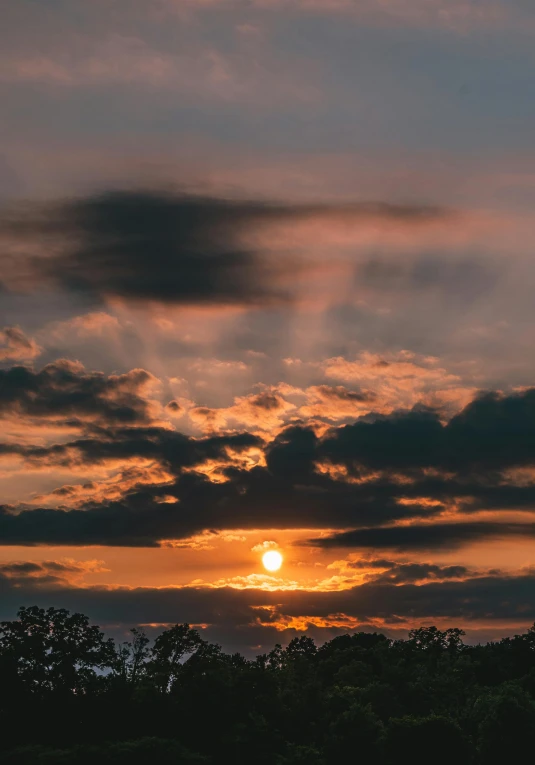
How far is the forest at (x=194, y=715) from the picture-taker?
95.9 metres

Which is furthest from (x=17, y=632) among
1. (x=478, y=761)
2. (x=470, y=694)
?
(x=470, y=694)

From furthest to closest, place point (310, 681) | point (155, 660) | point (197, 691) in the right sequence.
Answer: point (310, 681) < point (155, 660) < point (197, 691)

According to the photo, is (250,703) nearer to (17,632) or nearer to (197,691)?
(197,691)

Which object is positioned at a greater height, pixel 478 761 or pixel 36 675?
pixel 36 675

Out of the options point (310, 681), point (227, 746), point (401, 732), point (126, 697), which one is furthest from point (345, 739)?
point (310, 681)

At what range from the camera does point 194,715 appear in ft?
341

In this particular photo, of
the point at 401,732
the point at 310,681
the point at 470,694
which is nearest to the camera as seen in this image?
the point at 401,732

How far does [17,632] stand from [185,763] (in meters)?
28.8

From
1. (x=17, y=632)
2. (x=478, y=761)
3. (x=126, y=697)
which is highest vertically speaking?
(x=17, y=632)

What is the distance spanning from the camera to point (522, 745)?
99812 mm

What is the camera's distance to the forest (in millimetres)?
95938

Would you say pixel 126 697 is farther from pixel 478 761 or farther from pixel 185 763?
pixel 478 761

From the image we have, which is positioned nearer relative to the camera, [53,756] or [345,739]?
[53,756]

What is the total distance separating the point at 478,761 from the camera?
329 ft
